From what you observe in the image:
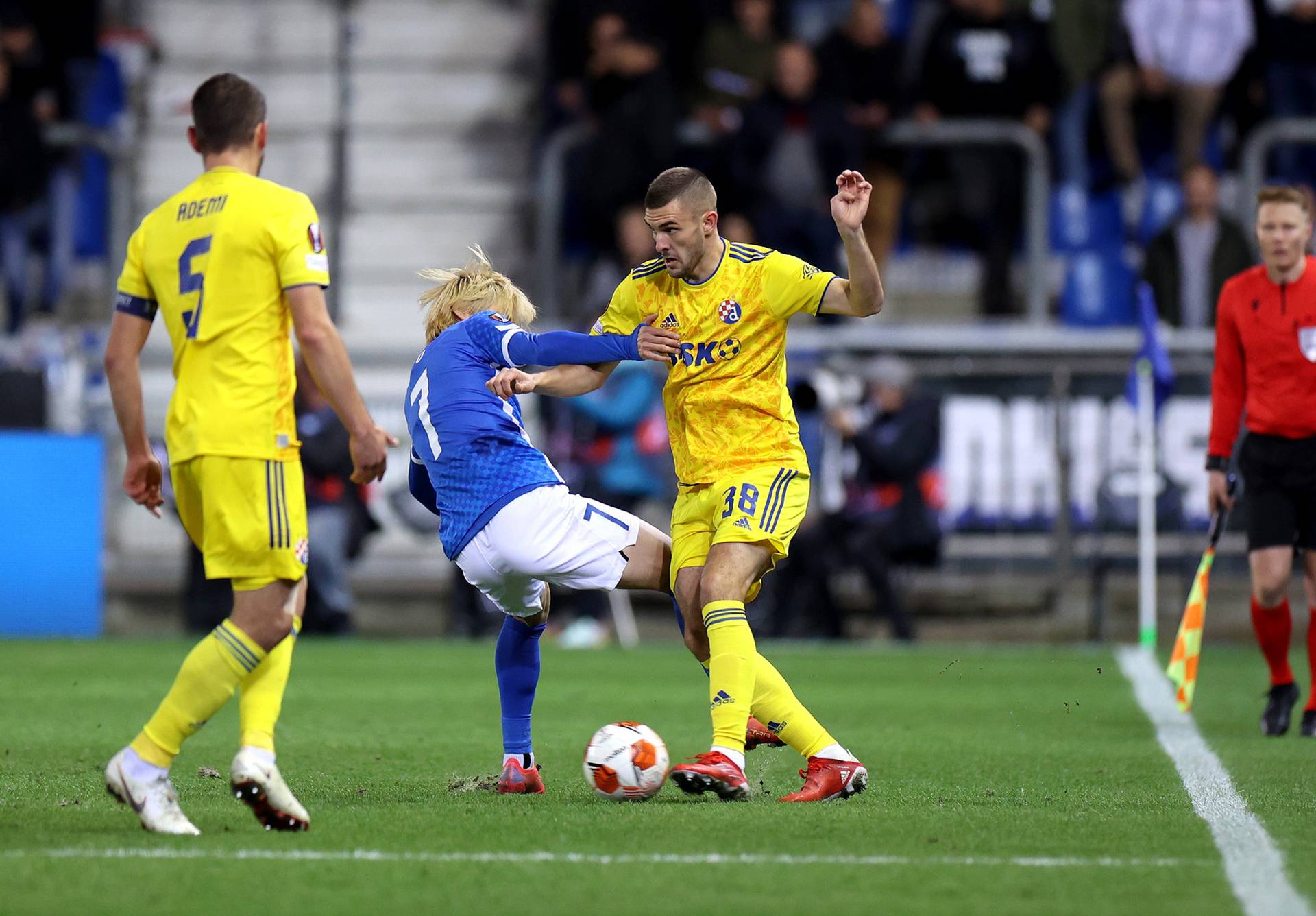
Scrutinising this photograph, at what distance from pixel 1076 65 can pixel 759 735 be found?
11271 millimetres

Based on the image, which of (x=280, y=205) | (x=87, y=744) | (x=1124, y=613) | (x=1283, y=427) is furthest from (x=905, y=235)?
(x=280, y=205)

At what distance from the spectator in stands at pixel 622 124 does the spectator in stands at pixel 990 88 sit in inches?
85.1

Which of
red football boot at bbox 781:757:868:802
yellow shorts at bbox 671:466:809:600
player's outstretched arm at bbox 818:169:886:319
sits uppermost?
player's outstretched arm at bbox 818:169:886:319

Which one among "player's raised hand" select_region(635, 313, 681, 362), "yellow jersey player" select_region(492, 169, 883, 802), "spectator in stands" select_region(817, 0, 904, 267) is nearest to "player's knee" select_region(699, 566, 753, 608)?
"yellow jersey player" select_region(492, 169, 883, 802)

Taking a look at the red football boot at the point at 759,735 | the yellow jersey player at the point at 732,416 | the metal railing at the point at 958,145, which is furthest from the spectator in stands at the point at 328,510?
the red football boot at the point at 759,735

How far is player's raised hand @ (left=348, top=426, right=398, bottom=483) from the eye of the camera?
5488 millimetres

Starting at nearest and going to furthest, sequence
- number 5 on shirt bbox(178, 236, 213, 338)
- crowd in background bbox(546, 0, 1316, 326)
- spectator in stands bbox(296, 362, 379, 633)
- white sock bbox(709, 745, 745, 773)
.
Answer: number 5 on shirt bbox(178, 236, 213, 338)
white sock bbox(709, 745, 745, 773)
spectator in stands bbox(296, 362, 379, 633)
crowd in background bbox(546, 0, 1316, 326)

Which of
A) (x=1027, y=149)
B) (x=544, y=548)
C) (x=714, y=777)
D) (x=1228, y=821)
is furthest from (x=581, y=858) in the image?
(x=1027, y=149)

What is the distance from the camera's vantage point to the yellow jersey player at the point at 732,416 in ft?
20.8

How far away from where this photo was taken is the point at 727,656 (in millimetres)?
6320

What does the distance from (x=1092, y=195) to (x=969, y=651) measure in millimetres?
4681

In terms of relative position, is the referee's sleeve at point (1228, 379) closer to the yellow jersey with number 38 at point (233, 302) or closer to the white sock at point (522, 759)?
the white sock at point (522, 759)

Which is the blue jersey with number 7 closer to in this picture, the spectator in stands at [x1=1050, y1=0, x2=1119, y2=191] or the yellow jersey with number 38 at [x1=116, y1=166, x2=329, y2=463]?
the yellow jersey with number 38 at [x1=116, y1=166, x2=329, y2=463]

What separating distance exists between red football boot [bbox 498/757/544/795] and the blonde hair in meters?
1.50
